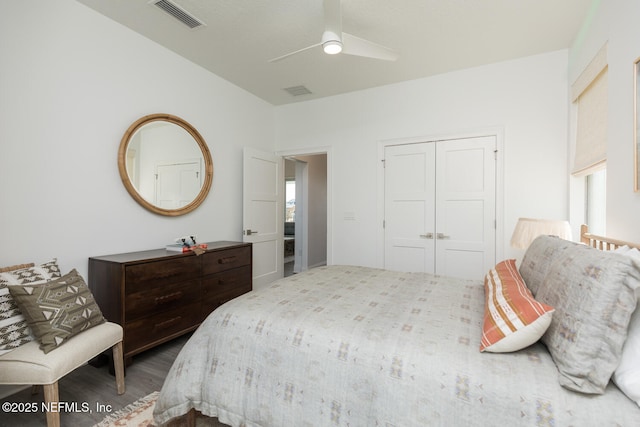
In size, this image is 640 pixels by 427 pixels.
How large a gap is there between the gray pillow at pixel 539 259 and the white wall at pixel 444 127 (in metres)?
1.71

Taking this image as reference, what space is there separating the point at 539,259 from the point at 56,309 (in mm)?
2733

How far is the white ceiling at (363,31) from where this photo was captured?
2350mm

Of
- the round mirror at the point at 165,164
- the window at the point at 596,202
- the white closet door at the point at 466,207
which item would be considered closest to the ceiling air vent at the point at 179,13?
the round mirror at the point at 165,164

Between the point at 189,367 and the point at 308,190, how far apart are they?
4630 mm

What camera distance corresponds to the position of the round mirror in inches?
108

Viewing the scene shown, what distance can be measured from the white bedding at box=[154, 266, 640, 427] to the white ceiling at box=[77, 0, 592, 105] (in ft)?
7.34

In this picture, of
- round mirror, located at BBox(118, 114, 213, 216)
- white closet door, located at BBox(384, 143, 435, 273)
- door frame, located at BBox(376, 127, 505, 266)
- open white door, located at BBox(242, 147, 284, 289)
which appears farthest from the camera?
open white door, located at BBox(242, 147, 284, 289)

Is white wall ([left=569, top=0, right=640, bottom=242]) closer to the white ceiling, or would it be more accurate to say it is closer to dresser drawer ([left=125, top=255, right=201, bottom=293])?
the white ceiling

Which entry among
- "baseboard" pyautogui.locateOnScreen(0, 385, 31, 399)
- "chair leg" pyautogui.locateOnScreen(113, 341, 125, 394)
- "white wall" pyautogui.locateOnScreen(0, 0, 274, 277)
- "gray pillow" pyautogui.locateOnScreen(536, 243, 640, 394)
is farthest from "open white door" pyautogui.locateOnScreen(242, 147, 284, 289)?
"gray pillow" pyautogui.locateOnScreen(536, 243, 640, 394)

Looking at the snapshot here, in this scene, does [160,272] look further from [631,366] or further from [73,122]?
[631,366]

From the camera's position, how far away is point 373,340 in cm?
128

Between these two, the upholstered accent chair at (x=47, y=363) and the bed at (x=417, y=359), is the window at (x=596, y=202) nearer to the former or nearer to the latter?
the bed at (x=417, y=359)

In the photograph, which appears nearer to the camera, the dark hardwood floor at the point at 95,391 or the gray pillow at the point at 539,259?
the gray pillow at the point at 539,259

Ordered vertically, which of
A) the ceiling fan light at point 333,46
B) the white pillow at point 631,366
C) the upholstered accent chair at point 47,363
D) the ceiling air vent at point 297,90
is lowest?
the upholstered accent chair at point 47,363
